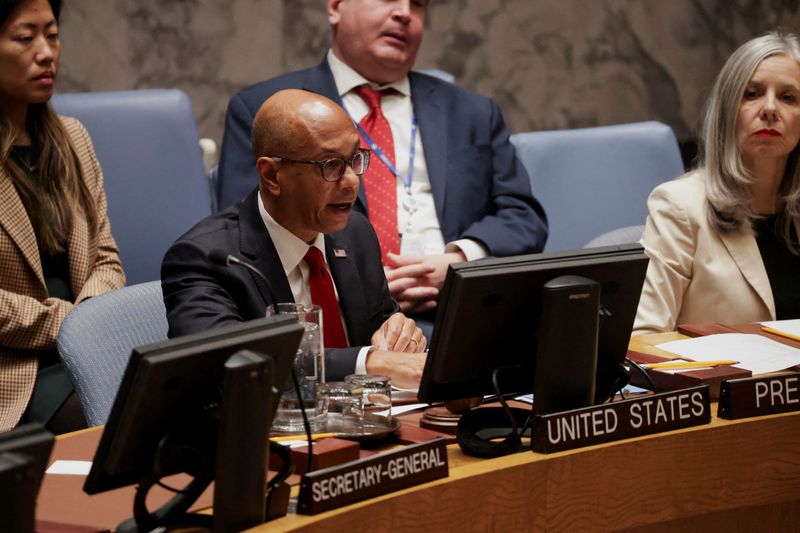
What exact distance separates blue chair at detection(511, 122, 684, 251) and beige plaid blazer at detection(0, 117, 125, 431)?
154cm

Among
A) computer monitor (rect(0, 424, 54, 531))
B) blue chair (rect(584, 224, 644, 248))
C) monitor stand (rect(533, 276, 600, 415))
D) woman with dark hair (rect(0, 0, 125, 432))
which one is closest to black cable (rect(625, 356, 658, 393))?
monitor stand (rect(533, 276, 600, 415))

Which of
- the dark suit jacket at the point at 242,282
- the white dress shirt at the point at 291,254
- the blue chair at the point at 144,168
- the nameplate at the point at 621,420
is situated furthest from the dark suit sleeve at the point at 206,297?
the blue chair at the point at 144,168

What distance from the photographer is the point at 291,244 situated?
7.95ft

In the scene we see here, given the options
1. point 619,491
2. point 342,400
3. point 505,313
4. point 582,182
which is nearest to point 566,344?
point 505,313

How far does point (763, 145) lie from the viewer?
9.96 ft

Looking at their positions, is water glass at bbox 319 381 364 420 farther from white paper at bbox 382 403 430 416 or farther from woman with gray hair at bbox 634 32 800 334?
woman with gray hair at bbox 634 32 800 334

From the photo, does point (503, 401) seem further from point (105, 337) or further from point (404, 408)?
point (105, 337)

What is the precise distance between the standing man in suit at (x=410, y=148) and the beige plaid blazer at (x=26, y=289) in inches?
17.4

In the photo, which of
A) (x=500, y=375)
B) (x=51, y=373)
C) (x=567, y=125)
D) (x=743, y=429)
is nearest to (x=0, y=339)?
(x=51, y=373)

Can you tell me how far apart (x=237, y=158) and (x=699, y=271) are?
1.38m

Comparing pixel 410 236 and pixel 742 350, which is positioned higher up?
pixel 410 236

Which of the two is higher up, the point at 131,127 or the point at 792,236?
the point at 131,127

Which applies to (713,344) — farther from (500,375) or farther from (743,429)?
(500,375)

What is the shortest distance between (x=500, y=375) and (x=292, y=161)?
729 millimetres
